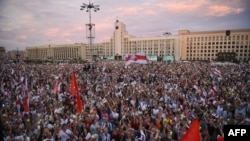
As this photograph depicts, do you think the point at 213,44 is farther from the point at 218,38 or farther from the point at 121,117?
the point at 121,117

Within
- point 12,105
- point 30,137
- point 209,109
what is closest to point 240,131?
point 209,109

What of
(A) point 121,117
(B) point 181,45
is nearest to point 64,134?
(A) point 121,117

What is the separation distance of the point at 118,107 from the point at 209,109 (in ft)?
13.0

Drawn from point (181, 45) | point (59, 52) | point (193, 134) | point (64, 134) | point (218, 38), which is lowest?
point (64, 134)

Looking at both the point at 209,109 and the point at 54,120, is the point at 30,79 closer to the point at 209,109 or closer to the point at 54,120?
the point at 54,120

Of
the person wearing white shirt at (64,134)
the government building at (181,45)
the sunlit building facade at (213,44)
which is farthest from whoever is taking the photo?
the government building at (181,45)

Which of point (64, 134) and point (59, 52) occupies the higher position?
point (59, 52)

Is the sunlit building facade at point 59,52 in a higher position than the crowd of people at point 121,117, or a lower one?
higher

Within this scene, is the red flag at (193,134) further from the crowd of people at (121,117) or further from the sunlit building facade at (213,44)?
the sunlit building facade at (213,44)

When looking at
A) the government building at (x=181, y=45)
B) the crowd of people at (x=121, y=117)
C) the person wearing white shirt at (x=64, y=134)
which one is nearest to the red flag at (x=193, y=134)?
the crowd of people at (x=121, y=117)

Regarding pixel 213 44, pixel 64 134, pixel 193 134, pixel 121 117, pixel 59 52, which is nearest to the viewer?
pixel 193 134

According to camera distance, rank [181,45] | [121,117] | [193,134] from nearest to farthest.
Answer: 1. [193,134]
2. [121,117]
3. [181,45]

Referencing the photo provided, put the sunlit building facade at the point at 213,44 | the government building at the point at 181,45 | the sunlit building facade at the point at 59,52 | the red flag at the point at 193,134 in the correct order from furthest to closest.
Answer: the sunlit building facade at the point at 59,52, the government building at the point at 181,45, the sunlit building facade at the point at 213,44, the red flag at the point at 193,134

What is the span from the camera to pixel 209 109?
32.0 ft
